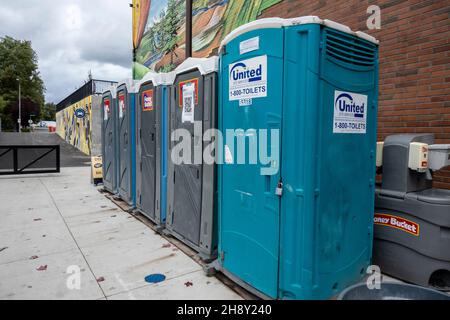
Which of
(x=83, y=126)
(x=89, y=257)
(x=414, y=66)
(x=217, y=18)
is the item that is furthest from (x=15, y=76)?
(x=414, y=66)

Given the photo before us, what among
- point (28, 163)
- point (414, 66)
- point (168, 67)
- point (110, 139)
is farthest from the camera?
point (28, 163)

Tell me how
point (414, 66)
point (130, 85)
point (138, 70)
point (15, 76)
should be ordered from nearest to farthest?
point (414, 66), point (130, 85), point (138, 70), point (15, 76)

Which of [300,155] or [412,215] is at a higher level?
[300,155]

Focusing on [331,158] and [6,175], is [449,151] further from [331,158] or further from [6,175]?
[6,175]

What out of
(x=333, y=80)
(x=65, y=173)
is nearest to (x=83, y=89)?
(x=65, y=173)

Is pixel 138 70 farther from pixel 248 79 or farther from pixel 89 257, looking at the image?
pixel 248 79

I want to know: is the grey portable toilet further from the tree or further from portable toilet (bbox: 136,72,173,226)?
the tree

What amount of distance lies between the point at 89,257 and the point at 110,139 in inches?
165

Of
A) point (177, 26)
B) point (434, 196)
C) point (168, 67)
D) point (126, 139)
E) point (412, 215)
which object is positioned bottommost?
point (412, 215)

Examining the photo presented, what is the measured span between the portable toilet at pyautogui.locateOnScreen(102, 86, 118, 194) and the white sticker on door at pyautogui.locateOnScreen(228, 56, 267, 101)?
470cm

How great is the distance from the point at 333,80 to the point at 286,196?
1060 millimetres

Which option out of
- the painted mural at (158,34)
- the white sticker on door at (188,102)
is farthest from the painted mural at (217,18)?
the white sticker on door at (188,102)

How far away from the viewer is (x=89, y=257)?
4.09 meters

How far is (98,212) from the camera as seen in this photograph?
20.9ft
